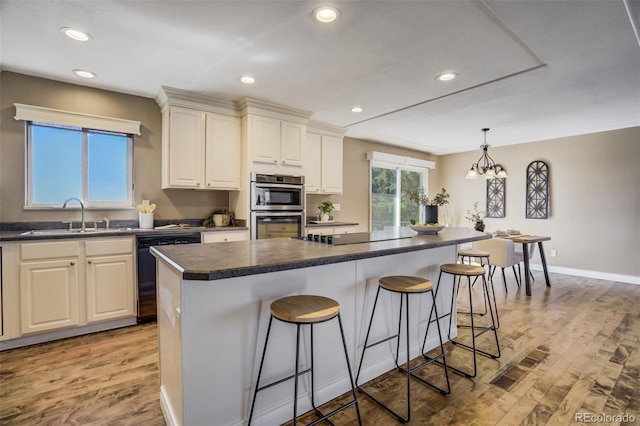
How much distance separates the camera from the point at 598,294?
13.5ft

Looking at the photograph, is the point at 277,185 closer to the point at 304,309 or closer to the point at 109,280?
the point at 109,280

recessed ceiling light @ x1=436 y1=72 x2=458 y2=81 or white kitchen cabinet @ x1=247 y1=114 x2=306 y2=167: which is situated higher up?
recessed ceiling light @ x1=436 y1=72 x2=458 y2=81

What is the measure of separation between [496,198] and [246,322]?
243 inches

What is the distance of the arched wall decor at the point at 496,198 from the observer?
608 centimetres

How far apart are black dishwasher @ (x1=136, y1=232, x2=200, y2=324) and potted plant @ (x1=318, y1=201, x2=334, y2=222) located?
7.55 ft

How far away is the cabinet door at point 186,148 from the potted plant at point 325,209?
1.93 metres

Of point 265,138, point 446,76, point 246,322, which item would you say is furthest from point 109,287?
point 446,76

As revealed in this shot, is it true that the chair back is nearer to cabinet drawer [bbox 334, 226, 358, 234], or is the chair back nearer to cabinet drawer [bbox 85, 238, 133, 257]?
cabinet drawer [bbox 334, 226, 358, 234]

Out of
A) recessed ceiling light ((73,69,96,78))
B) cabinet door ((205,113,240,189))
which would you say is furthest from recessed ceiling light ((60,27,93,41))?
cabinet door ((205,113,240,189))

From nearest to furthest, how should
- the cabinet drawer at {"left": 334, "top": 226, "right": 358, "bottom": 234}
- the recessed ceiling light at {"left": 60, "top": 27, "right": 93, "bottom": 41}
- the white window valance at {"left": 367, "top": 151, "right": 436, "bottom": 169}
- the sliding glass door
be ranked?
the recessed ceiling light at {"left": 60, "top": 27, "right": 93, "bottom": 41}
the cabinet drawer at {"left": 334, "top": 226, "right": 358, "bottom": 234}
the white window valance at {"left": 367, "top": 151, "right": 436, "bottom": 169}
the sliding glass door

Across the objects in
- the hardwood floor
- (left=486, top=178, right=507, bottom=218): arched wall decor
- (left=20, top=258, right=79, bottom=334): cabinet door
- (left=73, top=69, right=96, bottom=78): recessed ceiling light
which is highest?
(left=73, top=69, right=96, bottom=78): recessed ceiling light

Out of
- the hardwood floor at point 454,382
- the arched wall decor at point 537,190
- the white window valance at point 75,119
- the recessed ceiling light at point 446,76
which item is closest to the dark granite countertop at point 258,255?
the hardwood floor at point 454,382

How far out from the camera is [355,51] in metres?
2.45

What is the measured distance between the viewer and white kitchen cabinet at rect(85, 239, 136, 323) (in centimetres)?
280
